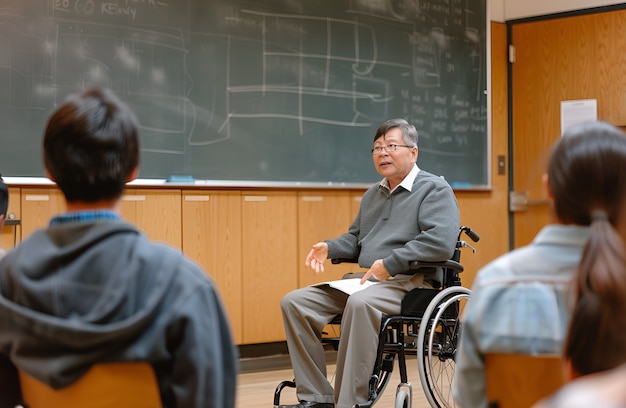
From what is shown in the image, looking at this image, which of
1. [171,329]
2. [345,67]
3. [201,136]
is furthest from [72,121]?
[345,67]

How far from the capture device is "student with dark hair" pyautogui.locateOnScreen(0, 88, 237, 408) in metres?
1.22

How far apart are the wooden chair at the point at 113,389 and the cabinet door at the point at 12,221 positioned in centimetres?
306

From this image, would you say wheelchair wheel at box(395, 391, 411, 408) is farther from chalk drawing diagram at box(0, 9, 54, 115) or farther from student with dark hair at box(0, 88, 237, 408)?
chalk drawing diagram at box(0, 9, 54, 115)

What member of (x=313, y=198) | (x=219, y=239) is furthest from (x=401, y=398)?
(x=313, y=198)

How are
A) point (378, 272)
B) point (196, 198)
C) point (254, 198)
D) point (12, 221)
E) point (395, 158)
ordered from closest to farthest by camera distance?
point (378, 272)
point (395, 158)
point (12, 221)
point (196, 198)
point (254, 198)

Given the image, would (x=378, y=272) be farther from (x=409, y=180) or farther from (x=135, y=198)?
(x=135, y=198)

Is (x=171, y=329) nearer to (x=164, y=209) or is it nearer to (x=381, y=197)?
(x=381, y=197)

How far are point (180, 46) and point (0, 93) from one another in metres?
1.04

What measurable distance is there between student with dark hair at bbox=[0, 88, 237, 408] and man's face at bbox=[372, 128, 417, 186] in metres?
2.48

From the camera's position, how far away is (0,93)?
4.12 metres

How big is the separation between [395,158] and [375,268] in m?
0.56

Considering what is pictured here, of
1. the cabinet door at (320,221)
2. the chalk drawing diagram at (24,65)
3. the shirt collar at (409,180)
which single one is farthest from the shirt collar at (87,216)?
the cabinet door at (320,221)

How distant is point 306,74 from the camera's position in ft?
17.0

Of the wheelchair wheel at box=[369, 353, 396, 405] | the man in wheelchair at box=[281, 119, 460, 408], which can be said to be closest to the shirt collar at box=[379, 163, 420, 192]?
the man in wheelchair at box=[281, 119, 460, 408]
